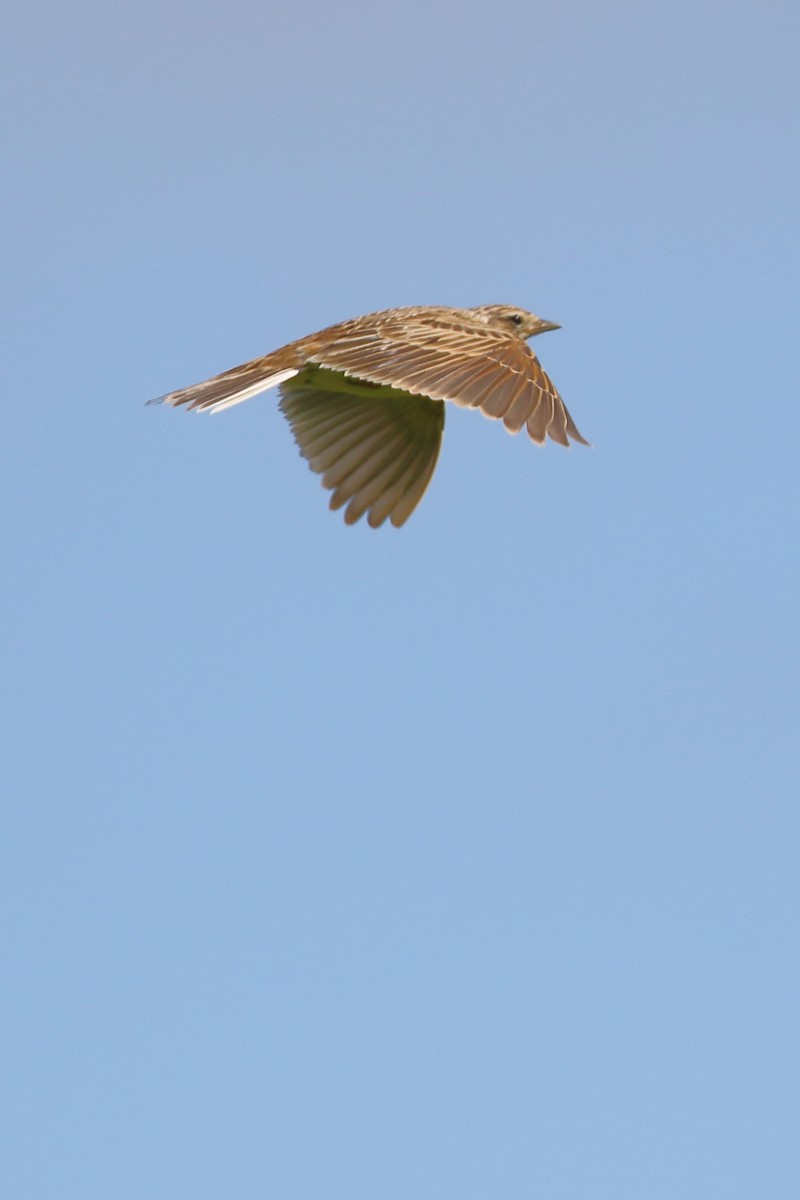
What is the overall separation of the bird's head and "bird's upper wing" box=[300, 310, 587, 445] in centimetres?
130

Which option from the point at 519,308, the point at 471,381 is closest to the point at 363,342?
the point at 471,381

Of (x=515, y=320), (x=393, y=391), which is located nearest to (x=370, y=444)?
(x=393, y=391)

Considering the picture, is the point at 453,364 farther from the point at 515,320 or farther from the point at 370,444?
the point at 515,320

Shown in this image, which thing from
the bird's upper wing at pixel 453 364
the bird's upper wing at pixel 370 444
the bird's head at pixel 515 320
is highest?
the bird's head at pixel 515 320

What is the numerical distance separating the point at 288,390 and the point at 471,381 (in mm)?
2942

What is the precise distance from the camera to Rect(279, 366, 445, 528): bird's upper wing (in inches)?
512

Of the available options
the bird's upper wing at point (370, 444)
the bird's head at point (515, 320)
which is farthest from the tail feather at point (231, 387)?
the bird's head at point (515, 320)

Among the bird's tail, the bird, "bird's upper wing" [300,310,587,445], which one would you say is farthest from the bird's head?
the bird's tail

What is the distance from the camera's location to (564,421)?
10.7 m

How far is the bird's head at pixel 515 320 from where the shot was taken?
1414cm

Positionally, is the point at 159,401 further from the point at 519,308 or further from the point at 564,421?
the point at 519,308

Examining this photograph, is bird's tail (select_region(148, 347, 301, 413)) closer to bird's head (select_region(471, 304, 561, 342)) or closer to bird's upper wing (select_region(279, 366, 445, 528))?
bird's upper wing (select_region(279, 366, 445, 528))

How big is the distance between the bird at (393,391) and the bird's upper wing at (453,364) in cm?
1

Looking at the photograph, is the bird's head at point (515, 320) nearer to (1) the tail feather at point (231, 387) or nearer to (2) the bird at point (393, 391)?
(2) the bird at point (393, 391)
